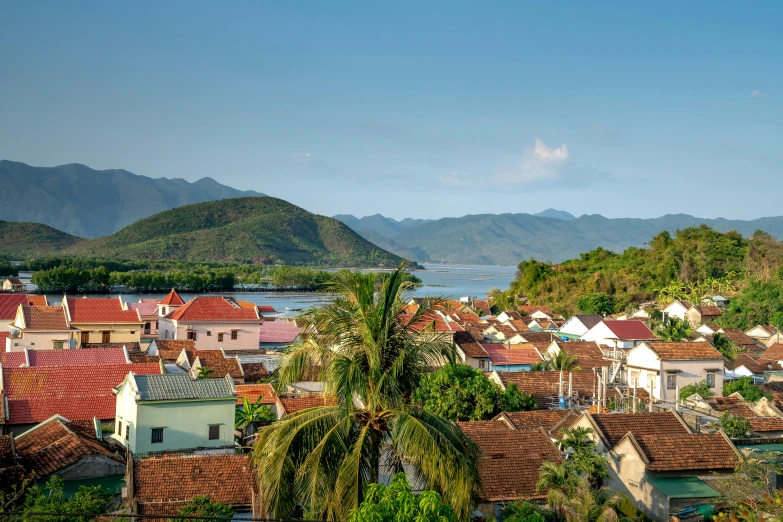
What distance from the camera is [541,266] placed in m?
110

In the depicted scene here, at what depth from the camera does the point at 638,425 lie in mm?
19359

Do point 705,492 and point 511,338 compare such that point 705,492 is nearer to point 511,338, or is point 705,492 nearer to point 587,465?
point 587,465

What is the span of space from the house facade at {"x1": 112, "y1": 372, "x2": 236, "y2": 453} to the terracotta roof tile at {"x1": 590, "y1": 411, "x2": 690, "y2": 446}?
9.80 m

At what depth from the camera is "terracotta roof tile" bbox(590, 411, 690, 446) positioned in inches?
743

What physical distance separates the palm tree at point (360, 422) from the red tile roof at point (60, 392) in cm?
1343

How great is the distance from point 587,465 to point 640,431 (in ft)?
10.9

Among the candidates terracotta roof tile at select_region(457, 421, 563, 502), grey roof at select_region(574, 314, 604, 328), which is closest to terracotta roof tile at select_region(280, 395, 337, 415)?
terracotta roof tile at select_region(457, 421, 563, 502)

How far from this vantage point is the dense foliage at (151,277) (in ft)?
419

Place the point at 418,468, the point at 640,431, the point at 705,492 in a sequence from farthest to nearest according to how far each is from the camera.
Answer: the point at 640,431 → the point at 705,492 → the point at 418,468

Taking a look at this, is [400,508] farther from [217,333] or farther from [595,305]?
[595,305]

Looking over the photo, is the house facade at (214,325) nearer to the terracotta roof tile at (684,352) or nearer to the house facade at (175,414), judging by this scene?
the terracotta roof tile at (684,352)

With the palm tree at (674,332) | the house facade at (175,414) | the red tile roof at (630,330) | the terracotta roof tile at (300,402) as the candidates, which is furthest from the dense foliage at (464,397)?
the red tile roof at (630,330)

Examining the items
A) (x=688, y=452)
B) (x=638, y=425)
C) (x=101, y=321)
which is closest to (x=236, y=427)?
(x=638, y=425)

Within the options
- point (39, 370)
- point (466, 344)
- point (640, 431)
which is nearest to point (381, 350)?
point (640, 431)
